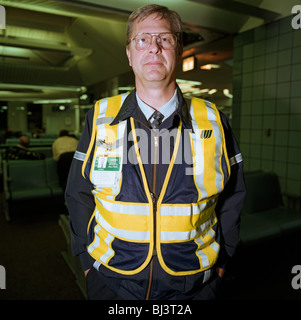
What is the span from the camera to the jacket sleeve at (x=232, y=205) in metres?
1.32

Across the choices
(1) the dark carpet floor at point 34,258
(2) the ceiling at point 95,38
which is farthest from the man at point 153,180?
(2) the ceiling at point 95,38

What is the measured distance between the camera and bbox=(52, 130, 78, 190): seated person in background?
445 cm

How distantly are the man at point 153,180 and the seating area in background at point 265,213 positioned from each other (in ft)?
5.40

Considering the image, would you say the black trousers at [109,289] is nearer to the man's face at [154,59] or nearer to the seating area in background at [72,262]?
the man's face at [154,59]

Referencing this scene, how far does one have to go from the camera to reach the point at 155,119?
121 centimetres

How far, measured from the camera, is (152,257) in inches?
43.3

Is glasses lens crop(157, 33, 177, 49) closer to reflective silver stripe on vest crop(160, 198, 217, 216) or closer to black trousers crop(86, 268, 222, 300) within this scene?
reflective silver stripe on vest crop(160, 198, 217, 216)

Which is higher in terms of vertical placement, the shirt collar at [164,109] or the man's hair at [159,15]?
the man's hair at [159,15]

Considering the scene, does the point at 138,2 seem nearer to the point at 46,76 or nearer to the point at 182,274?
the point at 182,274

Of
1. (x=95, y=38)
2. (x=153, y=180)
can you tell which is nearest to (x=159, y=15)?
(x=153, y=180)

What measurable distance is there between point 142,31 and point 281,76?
3.09 m

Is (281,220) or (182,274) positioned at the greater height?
(182,274)

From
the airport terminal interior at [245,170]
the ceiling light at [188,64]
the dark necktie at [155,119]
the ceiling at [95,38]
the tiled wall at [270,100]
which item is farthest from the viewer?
the ceiling light at [188,64]
